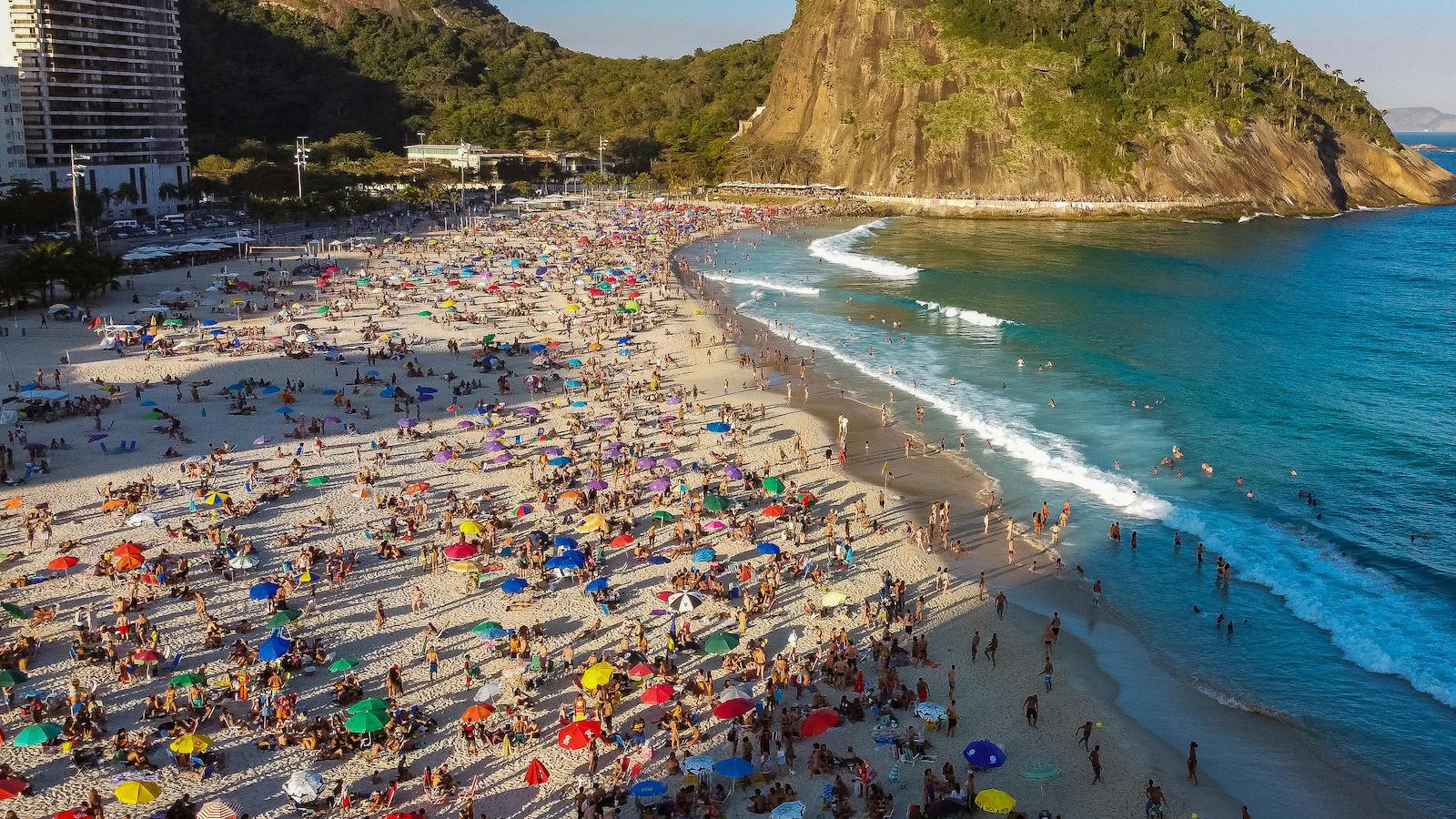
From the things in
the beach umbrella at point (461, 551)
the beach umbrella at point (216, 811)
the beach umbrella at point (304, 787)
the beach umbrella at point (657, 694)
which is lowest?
the beach umbrella at point (304, 787)

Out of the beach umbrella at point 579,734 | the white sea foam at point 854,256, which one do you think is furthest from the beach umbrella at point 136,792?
the white sea foam at point 854,256

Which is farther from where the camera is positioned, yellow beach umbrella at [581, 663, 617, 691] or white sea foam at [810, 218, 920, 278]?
white sea foam at [810, 218, 920, 278]

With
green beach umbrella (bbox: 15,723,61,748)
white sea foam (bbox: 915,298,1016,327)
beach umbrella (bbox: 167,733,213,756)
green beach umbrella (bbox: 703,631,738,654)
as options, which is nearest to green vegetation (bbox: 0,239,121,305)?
green beach umbrella (bbox: 15,723,61,748)

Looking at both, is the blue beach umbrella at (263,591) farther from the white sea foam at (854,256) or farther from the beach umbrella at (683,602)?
the white sea foam at (854,256)

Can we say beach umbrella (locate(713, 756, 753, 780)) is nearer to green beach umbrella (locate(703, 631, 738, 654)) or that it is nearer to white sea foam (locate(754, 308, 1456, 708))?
green beach umbrella (locate(703, 631, 738, 654))

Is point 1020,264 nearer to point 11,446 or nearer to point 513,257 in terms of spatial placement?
point 513,257

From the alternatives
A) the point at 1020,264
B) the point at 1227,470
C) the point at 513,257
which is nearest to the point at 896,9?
the point at 1020,264

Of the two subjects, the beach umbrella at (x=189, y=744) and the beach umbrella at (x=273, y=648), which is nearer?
the beach umbrella at (x=189, y=744)
